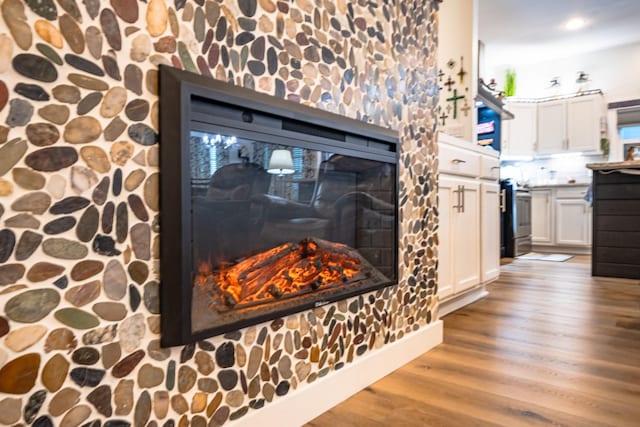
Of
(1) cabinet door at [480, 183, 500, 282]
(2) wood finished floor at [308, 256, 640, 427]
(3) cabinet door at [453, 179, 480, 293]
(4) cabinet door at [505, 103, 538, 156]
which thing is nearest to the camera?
(2) wood finished floor at [308, 256, 640, 427]

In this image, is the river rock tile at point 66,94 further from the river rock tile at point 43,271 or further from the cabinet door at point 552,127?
the cabinet door at point 552,127

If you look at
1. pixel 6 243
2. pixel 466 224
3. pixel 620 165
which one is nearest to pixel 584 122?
pixel 620 165

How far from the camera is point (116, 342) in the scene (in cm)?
82

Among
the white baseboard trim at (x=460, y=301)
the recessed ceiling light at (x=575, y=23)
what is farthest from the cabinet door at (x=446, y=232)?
the recessed ceiling light at (x=575, y=23)

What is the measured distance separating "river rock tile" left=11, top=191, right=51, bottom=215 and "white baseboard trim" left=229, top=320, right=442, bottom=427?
2.25 feet

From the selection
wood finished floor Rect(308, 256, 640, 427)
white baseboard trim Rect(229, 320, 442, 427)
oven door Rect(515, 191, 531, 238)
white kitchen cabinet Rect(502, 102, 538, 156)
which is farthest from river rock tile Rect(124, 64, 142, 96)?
white kitchen cabinet Rect(502, 102, 538, 156)

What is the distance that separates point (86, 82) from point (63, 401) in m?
→ 0.58

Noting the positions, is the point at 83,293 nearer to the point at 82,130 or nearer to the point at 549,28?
the point at 82,130

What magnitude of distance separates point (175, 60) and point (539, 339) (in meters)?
2.06

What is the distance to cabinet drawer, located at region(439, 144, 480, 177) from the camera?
2283 millimetres

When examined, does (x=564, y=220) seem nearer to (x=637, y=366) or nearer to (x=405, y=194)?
(x=637, y=366)

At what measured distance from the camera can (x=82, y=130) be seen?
2.51 feet

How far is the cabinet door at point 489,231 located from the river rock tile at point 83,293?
2.46 metres

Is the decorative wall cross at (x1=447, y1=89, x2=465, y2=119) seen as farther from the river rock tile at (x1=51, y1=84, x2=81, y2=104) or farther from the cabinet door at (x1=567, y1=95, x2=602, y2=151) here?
the cabinet door at (x1=567, y1=95, x2=602, y2=151)
